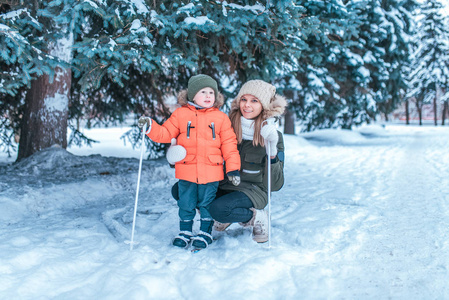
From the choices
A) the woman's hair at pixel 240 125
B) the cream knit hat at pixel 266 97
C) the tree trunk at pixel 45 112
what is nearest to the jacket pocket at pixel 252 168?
A: the woman's hair at pixel 240 125

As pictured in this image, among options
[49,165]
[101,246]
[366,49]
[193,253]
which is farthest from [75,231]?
[366,49]

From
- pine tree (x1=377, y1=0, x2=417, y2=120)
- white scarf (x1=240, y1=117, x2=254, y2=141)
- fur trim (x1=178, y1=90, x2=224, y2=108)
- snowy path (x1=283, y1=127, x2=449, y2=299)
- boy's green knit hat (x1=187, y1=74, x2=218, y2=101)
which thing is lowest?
snowy path (x1=283, y1=127, x2=449, y2=299)

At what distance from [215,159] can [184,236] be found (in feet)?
2.43

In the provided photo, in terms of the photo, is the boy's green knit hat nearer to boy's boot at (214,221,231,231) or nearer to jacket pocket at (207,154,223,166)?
jacket pocket at (207,154,223,166)

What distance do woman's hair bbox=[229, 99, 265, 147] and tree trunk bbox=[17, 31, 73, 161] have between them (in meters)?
3.90

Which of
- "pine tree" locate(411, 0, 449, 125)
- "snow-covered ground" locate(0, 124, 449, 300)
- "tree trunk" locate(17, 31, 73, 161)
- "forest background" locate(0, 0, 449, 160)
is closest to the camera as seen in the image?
"snow-covered ground" locate(0, 124, 449, 300)

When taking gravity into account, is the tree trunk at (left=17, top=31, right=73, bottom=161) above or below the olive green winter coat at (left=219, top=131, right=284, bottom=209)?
above

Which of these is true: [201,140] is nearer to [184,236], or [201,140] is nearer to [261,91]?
[261,91]

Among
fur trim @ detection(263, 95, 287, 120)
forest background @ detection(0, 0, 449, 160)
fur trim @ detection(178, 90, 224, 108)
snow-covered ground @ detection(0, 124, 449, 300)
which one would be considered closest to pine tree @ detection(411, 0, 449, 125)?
forest background @ detection(0, 0, 449, 160)

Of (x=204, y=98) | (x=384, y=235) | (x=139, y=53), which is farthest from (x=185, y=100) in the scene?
(x=384, y=235)

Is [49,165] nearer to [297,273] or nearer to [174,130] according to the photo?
[174,130]

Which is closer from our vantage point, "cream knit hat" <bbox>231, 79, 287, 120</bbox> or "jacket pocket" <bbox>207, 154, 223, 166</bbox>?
"jacket pocket" <bbox>207, 154, 223, 166</bbox>

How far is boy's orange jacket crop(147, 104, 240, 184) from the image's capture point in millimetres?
3082

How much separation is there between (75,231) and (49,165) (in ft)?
8.31
